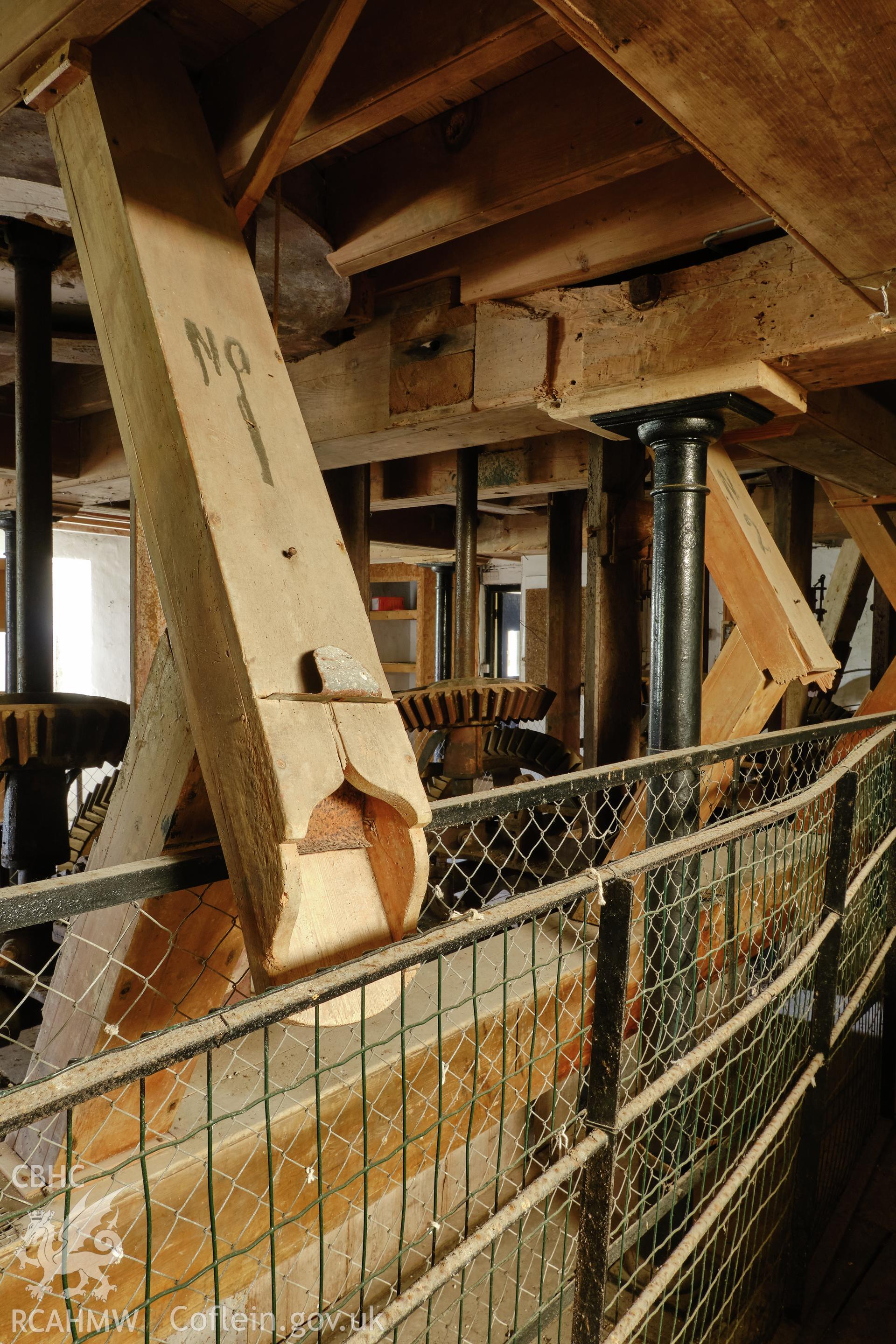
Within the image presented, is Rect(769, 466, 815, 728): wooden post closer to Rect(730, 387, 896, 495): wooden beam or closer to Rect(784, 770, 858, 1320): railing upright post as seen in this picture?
Rect(730, 387, 896, 495): wooden beam

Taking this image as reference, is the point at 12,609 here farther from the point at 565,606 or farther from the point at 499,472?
the point at 565,606

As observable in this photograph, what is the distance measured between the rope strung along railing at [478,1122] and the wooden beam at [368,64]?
150cm

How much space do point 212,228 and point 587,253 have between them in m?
1.46

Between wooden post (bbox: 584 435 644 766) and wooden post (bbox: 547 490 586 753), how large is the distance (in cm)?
163

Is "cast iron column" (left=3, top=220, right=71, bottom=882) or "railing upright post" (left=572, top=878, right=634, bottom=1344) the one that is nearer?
"railing upright post" (left=572, top=878, right=634, bottom=1344)

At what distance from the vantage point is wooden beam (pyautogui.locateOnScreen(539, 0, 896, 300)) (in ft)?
3.81

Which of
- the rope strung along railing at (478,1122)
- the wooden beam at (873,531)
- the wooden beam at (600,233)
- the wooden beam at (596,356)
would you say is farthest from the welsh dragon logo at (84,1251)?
the wooden beam at (873,531)

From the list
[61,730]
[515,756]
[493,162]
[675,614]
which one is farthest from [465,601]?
[61,730]

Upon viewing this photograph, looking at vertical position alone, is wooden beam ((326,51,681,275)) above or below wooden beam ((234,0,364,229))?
above

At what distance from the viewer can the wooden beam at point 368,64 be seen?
5.64 feet

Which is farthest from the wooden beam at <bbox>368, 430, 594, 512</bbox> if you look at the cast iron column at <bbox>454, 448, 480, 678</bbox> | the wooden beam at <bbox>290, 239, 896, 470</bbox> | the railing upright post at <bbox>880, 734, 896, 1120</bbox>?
the railing upright post at <bbox>880, 734, 896, 1120</bbox>

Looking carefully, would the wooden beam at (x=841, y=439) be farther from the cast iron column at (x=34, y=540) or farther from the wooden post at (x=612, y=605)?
the cast iron column at (x=34, y=540)

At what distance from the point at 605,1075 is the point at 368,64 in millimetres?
2106

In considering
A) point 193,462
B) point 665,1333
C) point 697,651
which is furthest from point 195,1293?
point 697,651
